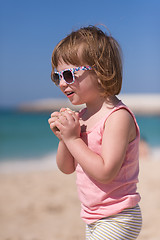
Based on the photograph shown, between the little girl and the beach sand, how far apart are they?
222 cm

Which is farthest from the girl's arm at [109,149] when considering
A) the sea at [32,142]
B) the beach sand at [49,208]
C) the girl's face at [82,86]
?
the sea at [32,142]

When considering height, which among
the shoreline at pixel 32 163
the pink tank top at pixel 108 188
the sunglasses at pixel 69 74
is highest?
the sunglasses at pixel 69 74

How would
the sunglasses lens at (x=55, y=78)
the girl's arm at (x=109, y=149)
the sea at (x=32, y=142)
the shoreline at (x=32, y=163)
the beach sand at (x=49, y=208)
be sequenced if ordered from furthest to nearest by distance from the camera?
the sea at (x=32, y=142) → the shoreline at (x=32, y=163) → the beach sand at (x=49, y=208) → the sunglasses lens at (x=55, y=78) → the girl's arm at (x=109, y=149)

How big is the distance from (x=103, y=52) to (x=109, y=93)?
0.22 metres

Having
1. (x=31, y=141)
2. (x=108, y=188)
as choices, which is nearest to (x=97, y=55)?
(x=108, y=188)

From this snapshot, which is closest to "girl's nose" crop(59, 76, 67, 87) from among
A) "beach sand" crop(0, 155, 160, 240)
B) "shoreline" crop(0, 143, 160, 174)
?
"beach sand" crop(0, 155, 160, 240)

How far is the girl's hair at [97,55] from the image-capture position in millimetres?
1770

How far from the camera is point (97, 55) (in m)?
1.77

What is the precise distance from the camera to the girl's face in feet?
5.89

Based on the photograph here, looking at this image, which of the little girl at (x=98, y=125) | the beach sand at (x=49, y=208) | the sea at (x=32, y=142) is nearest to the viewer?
the little girl at (x=98, y=125)

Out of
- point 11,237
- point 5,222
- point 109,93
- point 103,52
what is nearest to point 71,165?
point 109,93

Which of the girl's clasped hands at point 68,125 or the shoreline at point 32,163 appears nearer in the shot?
the girl's clasped hands at point 68,125

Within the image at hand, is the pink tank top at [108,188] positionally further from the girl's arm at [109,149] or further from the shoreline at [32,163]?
the shoreline at [32,163]

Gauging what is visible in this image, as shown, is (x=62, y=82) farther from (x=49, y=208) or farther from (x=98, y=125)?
(x=49, y=208)
